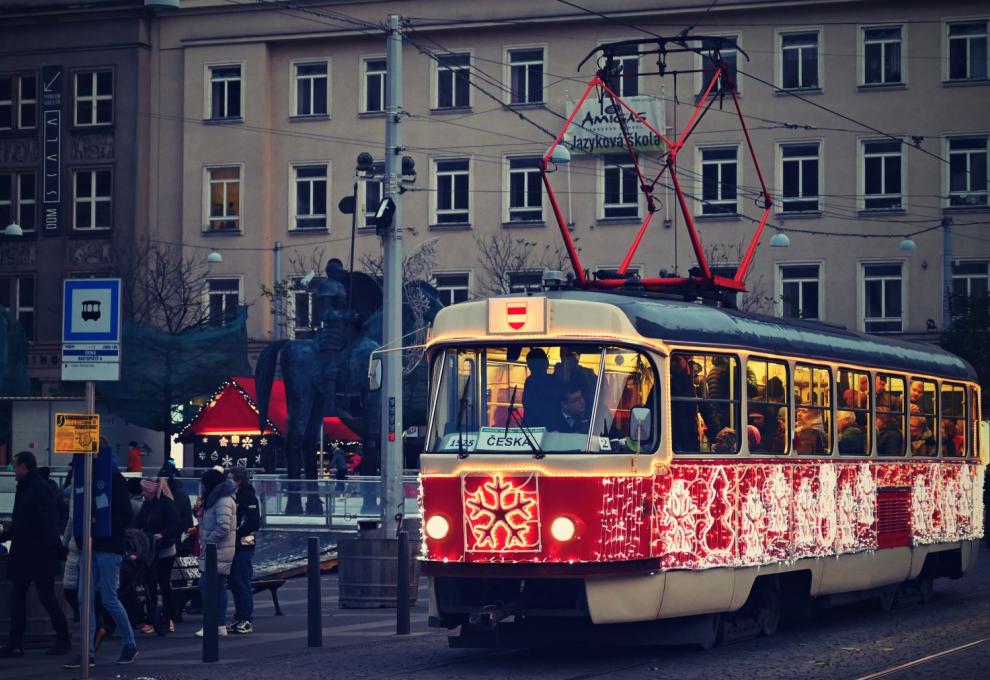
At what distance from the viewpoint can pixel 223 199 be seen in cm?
5706

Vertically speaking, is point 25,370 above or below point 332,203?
below

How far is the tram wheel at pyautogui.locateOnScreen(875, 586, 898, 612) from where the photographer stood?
65.7ft

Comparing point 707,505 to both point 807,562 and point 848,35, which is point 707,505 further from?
point 848,35

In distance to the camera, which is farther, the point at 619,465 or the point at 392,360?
the point at 392,360

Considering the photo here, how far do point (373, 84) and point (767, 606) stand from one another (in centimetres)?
4093

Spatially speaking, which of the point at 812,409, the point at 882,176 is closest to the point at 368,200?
the point at 882,176

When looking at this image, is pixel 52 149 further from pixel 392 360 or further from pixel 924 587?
pixel 924 587

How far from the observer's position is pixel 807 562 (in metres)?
17.3

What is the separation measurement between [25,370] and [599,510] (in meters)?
37.2

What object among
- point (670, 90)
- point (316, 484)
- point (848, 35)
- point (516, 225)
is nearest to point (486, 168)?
point (516, 225)

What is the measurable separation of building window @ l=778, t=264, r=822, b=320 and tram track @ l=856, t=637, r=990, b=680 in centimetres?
3562

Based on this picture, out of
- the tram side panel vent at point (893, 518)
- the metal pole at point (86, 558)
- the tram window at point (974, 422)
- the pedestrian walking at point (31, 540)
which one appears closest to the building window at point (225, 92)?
the tram window at point (974, 422)

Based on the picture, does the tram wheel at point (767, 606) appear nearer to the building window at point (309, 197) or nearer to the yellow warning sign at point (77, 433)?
the yellow warning sign at point (77, 433)

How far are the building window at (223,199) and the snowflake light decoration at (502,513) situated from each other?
1706 inches
